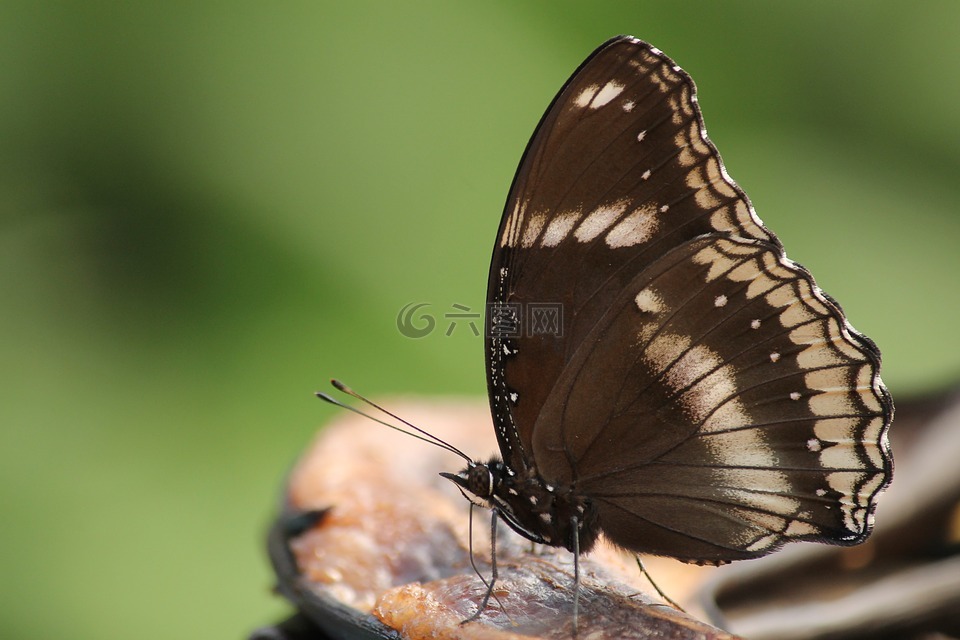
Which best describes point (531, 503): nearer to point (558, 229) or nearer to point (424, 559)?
point (424, 559)

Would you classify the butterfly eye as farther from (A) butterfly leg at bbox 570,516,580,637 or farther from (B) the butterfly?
(A) butterfly leg at bbox 570,516,580,637

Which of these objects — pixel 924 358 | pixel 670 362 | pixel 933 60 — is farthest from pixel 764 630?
pixel 933 60

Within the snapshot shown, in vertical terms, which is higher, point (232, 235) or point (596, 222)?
point (232, 235)

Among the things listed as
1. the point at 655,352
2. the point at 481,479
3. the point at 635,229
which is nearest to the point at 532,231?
the point at 635,229

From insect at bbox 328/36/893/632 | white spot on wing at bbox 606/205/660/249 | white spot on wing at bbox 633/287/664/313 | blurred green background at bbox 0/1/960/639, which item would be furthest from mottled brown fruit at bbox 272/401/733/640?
blurred green background at bbox 0/1/960/639

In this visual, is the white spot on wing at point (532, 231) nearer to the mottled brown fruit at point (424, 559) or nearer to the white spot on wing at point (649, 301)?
the white spot on wing at point (649, 301)

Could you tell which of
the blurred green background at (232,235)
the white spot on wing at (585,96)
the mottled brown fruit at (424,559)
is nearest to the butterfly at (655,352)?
the white spot on wing at (585,96)

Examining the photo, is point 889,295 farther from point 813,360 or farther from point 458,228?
point 813,360
